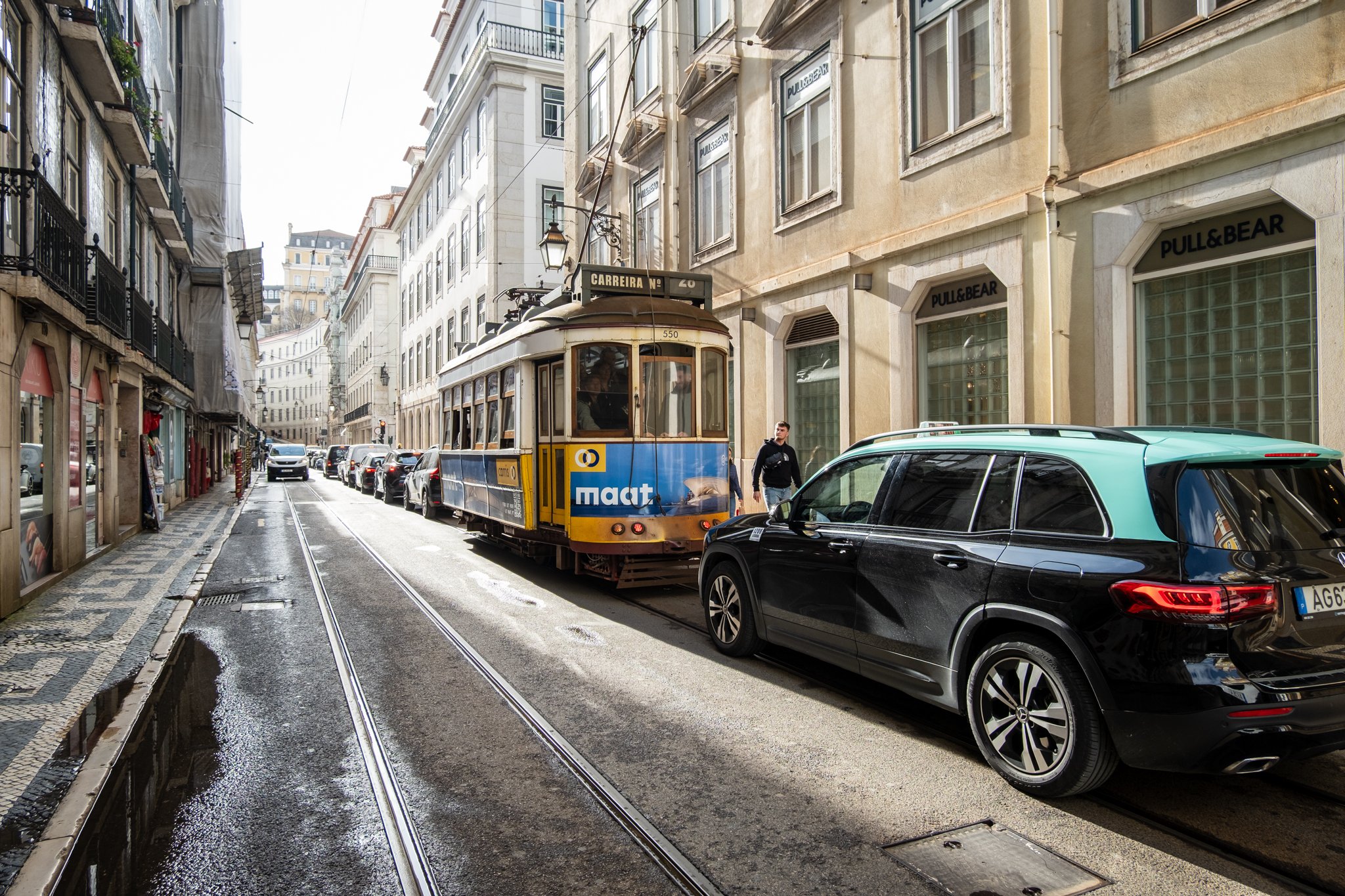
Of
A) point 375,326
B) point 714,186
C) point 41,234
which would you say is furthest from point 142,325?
point 375,326

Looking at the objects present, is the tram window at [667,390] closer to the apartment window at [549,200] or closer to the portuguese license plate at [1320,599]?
the portuguese license plate at [1320,599]

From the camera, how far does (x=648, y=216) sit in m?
19.7

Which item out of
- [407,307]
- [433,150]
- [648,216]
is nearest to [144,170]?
[648,216]

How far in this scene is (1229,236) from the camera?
8070 millimetres

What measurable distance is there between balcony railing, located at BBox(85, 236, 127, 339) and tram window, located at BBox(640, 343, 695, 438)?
25.9 feet

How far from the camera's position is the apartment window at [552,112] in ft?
108

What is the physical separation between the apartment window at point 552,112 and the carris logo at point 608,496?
87.6ft

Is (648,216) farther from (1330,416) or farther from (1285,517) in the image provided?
(1285,517)

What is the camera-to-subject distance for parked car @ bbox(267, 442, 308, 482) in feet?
141

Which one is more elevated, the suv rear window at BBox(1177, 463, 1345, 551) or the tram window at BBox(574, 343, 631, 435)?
the tram window at BBox(574, 343, 631, 435)

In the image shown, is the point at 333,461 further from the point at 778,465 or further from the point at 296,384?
the point at 296,384

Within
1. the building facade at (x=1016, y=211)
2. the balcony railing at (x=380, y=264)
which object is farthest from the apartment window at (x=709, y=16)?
the balcony railing at (x=380, y=264)

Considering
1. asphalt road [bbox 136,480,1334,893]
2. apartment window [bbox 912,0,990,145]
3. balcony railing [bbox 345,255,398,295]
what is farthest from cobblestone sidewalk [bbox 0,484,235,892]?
balcony railing [bbox 345,255,398,295]

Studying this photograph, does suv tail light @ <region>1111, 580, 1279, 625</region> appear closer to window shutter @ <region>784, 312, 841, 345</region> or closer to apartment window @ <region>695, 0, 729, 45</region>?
window shutter @ <region>784, 312, 841, 345</region>
